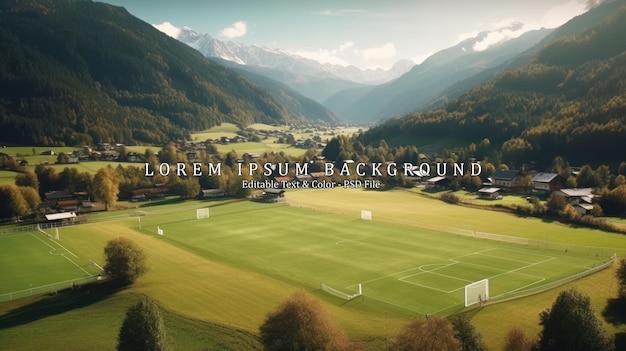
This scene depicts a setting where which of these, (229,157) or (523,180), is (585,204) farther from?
(229,157)

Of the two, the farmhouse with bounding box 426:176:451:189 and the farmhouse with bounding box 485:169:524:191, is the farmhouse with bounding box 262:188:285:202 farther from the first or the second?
the farmhouse with bounding box 485:169:524:191

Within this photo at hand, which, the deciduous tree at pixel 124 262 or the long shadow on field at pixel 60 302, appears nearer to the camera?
the long shadow on field at pixel 60 302

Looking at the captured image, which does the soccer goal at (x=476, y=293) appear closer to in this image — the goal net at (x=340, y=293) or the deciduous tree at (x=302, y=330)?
the goal net at (x=340, y=293)

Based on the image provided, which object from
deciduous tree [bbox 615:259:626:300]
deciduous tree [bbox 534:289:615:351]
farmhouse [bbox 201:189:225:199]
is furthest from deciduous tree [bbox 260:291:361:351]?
farmhouse [bbox 201:189:225:199]

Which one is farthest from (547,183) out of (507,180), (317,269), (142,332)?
(142,332)

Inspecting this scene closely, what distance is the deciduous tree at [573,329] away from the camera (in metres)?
28.8

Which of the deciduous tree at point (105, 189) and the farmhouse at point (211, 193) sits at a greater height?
the deciduous tree at point (105, 189)

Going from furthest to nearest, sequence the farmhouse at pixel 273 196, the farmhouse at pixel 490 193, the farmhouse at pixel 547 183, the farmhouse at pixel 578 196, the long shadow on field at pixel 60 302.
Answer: the farmhouse at pixel 273 196 < the farmhouse at pixel 547 183 < the farmhouse at pixel 490 193 < the farmhouse at pixel 578 196 < the long shadow on field at pixel 60 302

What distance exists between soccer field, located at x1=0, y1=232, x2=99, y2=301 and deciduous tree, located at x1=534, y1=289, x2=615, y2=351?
1699 inches

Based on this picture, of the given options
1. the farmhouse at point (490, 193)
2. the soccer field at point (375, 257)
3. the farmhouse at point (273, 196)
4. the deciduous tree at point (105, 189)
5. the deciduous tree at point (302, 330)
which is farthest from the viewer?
the farmhouse at point (273, 196)

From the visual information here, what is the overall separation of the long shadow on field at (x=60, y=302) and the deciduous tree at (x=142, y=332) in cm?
1584

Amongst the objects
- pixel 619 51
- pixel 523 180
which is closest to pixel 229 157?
pixel 523 180

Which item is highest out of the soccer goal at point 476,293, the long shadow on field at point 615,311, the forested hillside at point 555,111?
the forested hillside at point 555,111

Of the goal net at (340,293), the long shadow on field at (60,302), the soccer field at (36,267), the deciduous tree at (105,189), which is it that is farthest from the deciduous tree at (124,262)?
the deciduous tree at (105,189)
